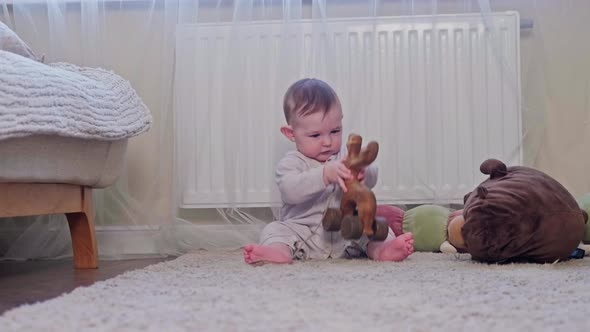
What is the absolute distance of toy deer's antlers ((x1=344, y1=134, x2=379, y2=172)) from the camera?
4.11 feet

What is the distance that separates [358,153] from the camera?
1265mm

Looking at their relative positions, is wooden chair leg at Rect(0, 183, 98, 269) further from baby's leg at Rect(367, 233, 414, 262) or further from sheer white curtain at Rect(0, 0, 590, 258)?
baby's leg at Rect(367, 233, 414, 262)

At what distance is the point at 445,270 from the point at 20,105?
77 centimetres

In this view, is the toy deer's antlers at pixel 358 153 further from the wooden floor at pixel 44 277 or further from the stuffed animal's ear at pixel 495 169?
the wooden floor at pixel 44 277

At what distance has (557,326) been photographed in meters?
0.71

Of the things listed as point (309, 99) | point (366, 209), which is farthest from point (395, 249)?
point (309, 99)

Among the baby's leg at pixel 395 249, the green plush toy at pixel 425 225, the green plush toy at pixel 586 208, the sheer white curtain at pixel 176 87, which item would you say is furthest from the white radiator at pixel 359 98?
the baby's leg at pixel 395 249

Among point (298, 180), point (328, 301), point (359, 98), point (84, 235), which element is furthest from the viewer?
point (359, 98)

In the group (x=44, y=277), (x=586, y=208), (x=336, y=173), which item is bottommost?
(x=44, y=277)

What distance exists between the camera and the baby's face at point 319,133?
4.58ft

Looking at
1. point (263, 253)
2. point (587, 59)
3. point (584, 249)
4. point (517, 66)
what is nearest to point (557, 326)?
point (263, 253)

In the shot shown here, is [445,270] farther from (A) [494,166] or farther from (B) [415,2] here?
(B) [415,2]

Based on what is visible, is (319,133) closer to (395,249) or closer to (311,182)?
(311,182)

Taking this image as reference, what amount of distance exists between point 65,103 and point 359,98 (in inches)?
29.0
